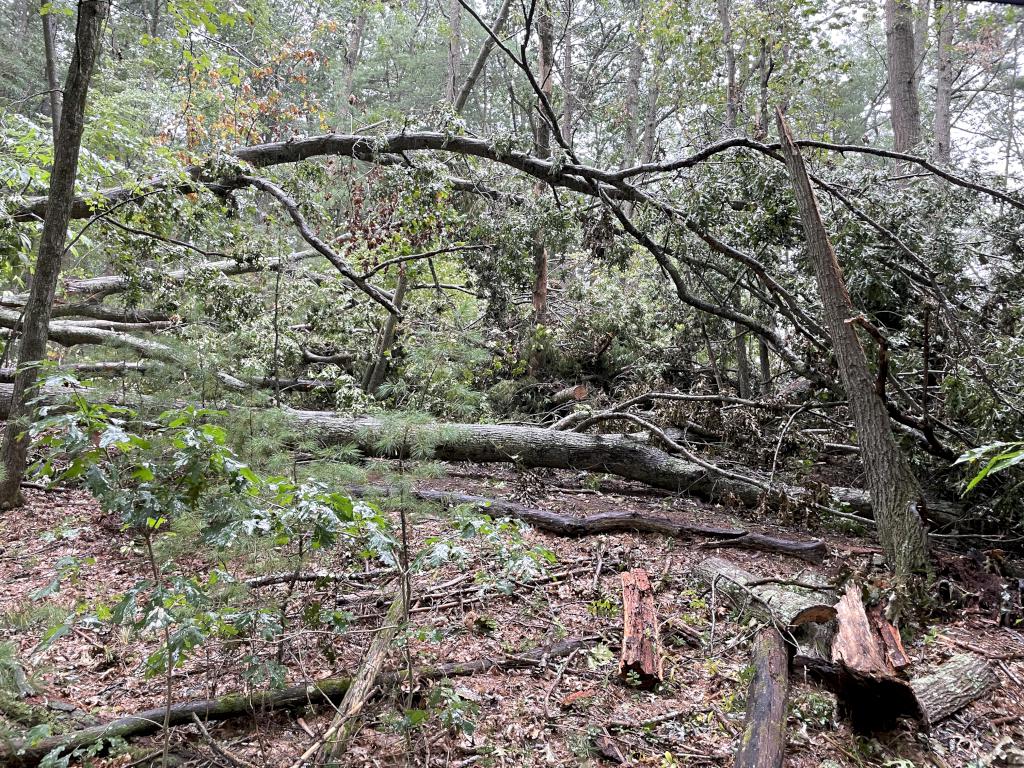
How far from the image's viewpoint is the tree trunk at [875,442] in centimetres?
416

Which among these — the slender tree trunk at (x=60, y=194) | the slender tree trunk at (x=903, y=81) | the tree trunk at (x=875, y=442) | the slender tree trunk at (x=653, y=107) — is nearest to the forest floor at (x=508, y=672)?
the tree trunk at (x=875, y=442)

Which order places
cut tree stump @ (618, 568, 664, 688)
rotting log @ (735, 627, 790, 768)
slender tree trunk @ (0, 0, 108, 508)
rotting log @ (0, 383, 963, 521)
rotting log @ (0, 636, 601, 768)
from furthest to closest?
1. rotting log @ (0, 383, 963, 521)
2. slender tree trunk @ (0, 0, 108, 508)
3. cut tree stump @ (618, 568, 664, 688)
4. rotting log @ (735, 627, 790, 768)
5. rotting log @ (0, 636, 601, 768)

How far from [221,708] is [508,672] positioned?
1.52 m

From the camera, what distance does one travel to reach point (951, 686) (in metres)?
3.19

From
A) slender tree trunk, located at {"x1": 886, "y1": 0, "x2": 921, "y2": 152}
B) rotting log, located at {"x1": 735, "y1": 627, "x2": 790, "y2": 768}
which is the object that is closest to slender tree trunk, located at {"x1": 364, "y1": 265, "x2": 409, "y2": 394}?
rotting log, located at {"x1": 735, "y1": 627, "x2": 790, "y2": 768}

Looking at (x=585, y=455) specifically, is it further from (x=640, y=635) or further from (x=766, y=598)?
(x=640, y=635)

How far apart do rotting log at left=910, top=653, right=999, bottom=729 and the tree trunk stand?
72 cm

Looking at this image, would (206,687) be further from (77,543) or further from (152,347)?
(77,543)

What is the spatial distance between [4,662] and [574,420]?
569 cm

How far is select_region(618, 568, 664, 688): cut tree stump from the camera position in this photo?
3.35 m

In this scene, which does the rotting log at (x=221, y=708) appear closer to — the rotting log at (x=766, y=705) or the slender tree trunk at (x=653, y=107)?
the rotting log at (x=766, y=705)

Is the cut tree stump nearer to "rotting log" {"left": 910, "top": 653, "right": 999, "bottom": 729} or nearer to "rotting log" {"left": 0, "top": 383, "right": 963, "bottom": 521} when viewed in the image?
"rotting log" {"left": 910, "top": 653, "right": 999, "bottom": 729}

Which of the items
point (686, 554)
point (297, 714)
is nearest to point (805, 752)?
point (686, 554)

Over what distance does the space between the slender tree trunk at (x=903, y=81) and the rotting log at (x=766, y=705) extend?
8.25 metres
